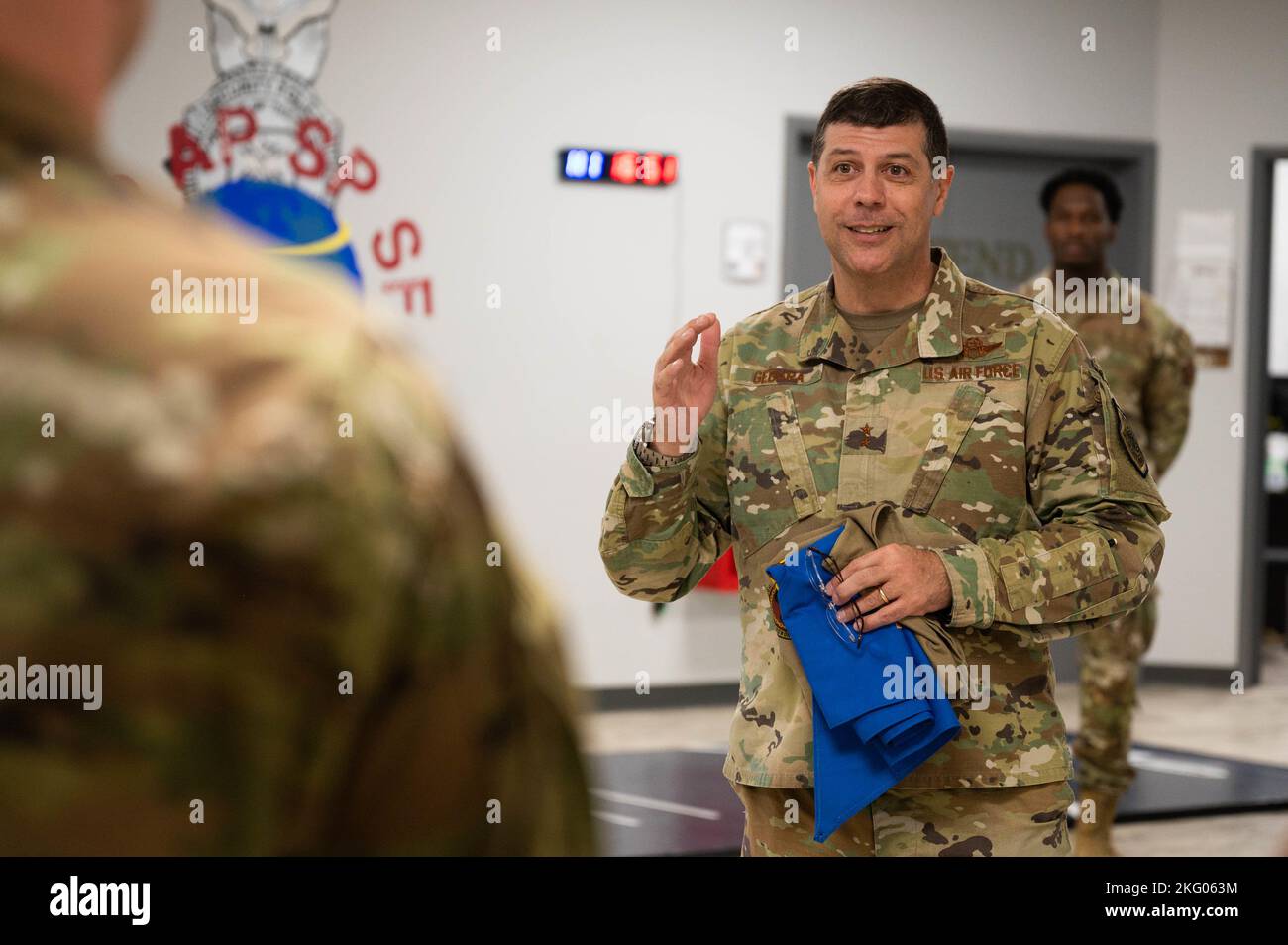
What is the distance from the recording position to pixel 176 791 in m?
0.36

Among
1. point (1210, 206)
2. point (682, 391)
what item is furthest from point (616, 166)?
point (682, 391)

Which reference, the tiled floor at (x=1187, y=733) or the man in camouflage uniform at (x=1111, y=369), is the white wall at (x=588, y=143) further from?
the man in camouflage uniform at (x=1111, y=369)

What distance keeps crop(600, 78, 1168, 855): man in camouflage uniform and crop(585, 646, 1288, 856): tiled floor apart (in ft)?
7.35

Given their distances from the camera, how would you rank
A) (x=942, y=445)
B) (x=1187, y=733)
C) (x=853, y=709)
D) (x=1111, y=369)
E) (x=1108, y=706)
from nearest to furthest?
(x=853, y=709), (x=942, y=445), (x=1108, y=706), (x=1111, y=369), (x=1187, y=733)

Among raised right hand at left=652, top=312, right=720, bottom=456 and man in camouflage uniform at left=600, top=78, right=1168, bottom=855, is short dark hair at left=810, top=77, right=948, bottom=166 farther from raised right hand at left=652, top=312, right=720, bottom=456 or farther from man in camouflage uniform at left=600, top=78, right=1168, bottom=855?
raised right hand at left=652, top=312, right=720, bottom=456

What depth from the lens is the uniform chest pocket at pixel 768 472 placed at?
1620 millimetres

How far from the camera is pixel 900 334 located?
1.62m

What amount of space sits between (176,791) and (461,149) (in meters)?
4.78

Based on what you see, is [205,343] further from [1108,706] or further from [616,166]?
[616,166]

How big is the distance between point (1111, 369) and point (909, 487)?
2396mm

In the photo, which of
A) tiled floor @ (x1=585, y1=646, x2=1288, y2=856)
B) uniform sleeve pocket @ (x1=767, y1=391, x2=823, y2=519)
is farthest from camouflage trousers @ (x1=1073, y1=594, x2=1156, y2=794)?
uniform sleeve pocket @ (x1=767, y1=391, x2=823, y2=519)

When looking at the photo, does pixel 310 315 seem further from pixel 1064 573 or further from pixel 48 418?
pixel 1064 573

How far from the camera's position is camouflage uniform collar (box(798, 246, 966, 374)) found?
160cm

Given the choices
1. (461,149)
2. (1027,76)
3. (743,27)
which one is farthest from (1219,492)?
(461,149)
